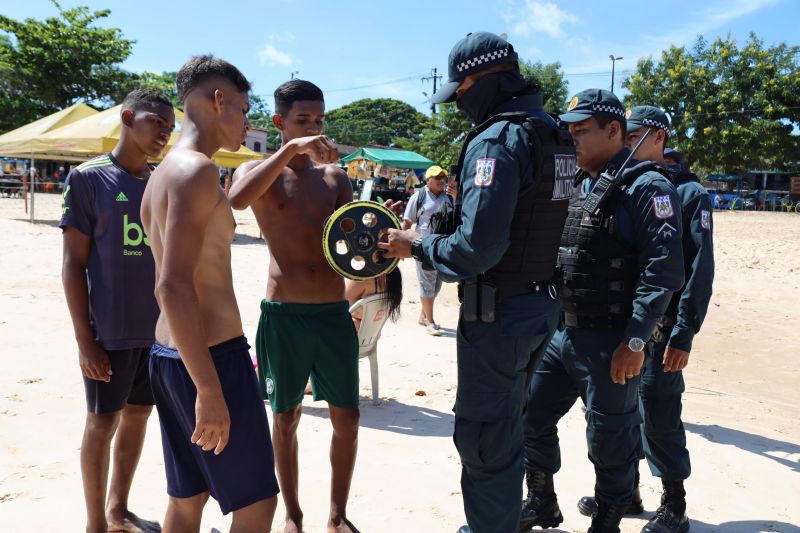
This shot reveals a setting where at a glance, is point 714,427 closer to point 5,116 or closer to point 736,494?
point 736,494

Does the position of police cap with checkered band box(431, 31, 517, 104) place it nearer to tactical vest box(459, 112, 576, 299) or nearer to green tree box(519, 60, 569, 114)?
tactical vest box(459, 112, 576, 299)

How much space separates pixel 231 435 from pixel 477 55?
185 cm

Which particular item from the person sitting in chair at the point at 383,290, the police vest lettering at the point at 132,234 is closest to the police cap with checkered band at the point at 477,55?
the police vest lettering at the point at 132,234

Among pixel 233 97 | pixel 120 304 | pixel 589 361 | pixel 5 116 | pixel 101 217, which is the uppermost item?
pixel 5 116

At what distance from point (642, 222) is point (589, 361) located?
0.76 meters

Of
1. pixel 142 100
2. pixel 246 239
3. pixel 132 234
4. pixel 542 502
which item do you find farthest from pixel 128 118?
pixel 246 239

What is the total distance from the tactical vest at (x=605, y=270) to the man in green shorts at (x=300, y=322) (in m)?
1.25

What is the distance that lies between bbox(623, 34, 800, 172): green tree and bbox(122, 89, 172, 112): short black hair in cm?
3154

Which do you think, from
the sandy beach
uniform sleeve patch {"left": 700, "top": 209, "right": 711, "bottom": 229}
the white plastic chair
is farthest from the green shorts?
uniform sleeve patch {"left": 700, "top": 209, "right": 711, "bottom": 229}

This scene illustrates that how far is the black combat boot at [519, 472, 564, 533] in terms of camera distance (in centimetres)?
346

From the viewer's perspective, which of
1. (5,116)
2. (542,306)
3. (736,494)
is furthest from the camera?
(5,116)

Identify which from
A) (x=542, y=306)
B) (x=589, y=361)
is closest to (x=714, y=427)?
(x=589, y=361)

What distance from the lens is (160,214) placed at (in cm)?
210

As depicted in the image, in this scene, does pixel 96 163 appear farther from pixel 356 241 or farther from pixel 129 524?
pixel 129 524
